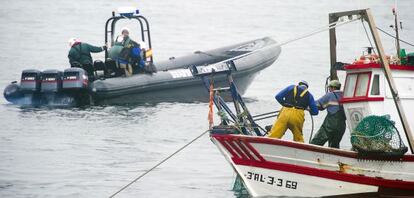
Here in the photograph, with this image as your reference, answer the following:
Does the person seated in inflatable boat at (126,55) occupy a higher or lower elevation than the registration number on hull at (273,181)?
higher

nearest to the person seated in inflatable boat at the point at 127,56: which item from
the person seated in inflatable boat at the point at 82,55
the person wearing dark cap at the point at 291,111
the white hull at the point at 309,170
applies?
the person seated in inflatable boat at the point at 82,55

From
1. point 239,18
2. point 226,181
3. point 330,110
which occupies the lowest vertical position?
point 226,181

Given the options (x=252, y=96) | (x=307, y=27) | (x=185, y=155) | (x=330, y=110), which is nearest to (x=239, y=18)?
(x=307, y=27)

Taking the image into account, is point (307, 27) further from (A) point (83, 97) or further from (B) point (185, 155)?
(B) point (185, 155)

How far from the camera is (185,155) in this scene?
20.5 metres

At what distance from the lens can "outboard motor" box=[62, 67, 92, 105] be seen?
82.3 ft

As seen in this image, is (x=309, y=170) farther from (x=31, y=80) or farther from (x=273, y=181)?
(x=31, y=80)

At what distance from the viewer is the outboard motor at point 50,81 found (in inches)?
994

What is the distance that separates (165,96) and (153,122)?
99.5 inches

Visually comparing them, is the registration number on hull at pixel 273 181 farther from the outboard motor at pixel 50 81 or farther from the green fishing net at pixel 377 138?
the outboard motor at pixel 50 81

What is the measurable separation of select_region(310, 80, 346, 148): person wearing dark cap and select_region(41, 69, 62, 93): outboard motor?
10.4 meters

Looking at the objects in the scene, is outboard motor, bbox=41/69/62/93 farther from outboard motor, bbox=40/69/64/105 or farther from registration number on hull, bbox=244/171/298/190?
registration number on hull, bbox=244/171/298/190

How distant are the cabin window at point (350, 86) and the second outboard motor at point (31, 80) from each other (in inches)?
433

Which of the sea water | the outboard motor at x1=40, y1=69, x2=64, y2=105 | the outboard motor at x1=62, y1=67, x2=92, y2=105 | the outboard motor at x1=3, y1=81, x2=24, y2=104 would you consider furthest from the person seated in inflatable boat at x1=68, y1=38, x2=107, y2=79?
the outboard motor at x1=3, y1=81, x2=24, y2=104
